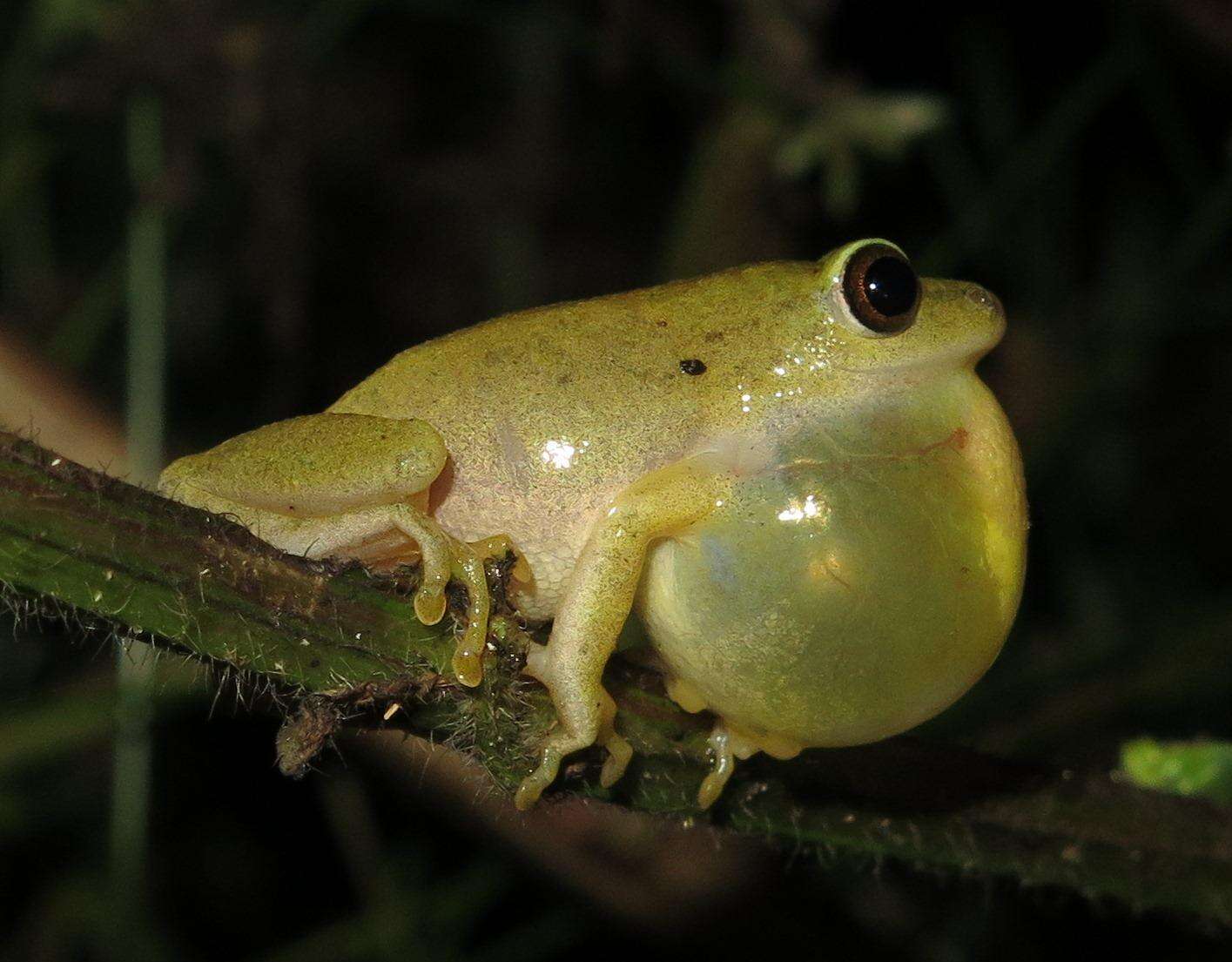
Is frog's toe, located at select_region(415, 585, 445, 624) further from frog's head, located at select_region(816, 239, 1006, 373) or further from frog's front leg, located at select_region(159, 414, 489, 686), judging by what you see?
frog's head, located at select_region(816, 239, 1006, 373)

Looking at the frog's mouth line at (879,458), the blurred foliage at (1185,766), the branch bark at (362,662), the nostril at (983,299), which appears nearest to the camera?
the branch bark at (362,662)

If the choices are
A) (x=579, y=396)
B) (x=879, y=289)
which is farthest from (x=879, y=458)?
(x=579, y=396)

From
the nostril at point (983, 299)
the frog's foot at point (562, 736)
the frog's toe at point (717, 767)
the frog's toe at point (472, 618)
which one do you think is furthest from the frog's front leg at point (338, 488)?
the nostril at point (983, 299)

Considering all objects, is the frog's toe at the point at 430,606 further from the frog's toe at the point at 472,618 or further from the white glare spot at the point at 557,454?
the white glare spot at the point at 557,454

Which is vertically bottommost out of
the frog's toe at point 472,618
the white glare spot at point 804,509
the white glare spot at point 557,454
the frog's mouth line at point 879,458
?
the frog's toe at point 472,618

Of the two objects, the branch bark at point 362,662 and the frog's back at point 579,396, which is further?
the frog's back at point 579,396

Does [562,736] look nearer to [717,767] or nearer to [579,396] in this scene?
[717,767]

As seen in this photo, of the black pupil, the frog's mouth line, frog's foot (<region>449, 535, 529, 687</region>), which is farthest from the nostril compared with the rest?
frog's foot (<region>449, 535, 529, 687</region>)

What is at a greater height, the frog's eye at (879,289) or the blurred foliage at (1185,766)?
the frog's eye at (879,289)
